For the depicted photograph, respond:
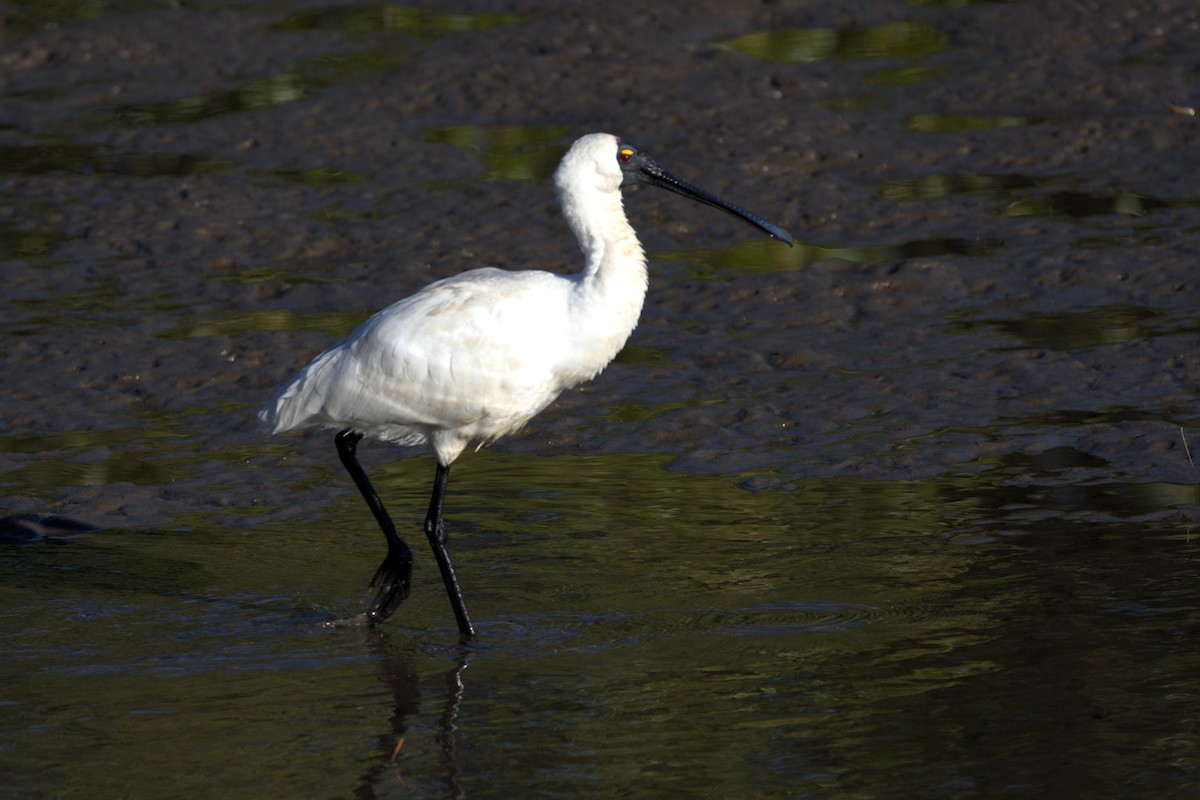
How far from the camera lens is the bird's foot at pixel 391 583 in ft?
22.2

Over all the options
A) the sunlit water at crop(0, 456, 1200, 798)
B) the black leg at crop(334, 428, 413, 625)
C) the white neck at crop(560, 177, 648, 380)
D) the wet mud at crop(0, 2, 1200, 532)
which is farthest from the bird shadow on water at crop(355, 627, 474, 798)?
the wet mud at crop(0, 2, 1200, 532)

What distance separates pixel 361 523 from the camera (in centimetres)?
772

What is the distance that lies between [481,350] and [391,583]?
926 mm

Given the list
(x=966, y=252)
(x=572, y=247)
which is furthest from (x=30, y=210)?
(x=966, y=252)

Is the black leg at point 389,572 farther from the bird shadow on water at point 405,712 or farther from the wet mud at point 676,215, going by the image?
the wet mud at point 676,215

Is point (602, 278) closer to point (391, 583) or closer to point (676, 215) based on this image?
point (391, 583)

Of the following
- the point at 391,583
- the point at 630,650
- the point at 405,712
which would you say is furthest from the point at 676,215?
the point at 405,712

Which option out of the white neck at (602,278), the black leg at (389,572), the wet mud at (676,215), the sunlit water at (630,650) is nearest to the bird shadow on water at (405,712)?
the sunlit water at (630,650)

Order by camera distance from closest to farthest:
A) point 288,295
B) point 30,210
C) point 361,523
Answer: point 361,523 < point 288,295 < point 30,210

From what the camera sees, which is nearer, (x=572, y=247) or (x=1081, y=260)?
(x=1081, y=260)

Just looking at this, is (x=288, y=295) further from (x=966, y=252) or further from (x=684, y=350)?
(x=966, y=252)

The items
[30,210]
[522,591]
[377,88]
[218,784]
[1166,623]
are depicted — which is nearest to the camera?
[218,784]

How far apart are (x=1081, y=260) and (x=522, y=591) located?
4326mm

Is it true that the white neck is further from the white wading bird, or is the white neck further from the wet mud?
the wet mud
